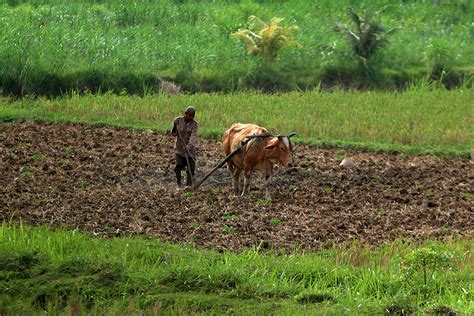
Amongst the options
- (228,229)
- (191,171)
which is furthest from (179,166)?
→ (228,229)

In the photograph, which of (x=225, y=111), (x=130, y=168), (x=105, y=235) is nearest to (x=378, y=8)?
(x=225, y=111)

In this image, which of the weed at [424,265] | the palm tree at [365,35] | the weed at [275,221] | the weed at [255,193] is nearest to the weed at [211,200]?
the weed at [255,193]

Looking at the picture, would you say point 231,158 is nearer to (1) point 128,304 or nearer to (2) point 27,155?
(2) point 27,155

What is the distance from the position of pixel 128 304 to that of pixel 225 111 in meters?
11.2

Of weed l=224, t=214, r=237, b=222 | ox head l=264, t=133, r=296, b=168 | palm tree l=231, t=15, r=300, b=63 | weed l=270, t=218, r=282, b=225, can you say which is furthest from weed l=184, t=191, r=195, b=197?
palm tree l=231, t=15, r=300, b=63

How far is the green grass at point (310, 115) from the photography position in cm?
1809

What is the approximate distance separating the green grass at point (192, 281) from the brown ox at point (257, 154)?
2827 mm

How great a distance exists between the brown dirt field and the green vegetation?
145 inches

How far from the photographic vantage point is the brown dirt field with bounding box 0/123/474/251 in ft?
37.3

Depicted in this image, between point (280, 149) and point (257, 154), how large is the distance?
366 mm

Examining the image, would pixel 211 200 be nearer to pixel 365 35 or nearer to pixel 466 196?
pixel 466 196

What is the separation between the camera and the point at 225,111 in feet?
63.7

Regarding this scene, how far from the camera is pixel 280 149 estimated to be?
13.0 metres

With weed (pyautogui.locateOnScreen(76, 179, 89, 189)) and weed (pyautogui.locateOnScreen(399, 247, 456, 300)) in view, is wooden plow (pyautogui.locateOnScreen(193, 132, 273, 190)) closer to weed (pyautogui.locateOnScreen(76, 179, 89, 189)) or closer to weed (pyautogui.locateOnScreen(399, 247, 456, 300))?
weed (pyautogui.locateOnScreen(76, 179, 89, 189))
